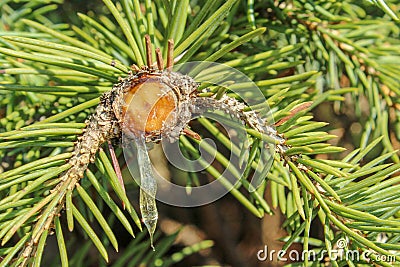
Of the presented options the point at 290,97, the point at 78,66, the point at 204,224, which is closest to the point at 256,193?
the point at 290,97

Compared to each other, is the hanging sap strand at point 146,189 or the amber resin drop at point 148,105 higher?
the amber resin drop at point 148,105

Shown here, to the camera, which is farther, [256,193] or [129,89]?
[256,193]

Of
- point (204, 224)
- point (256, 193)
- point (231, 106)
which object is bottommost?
point (204, 224)

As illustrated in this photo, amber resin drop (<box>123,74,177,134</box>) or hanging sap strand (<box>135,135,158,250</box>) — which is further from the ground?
amber resin drop (<box>123,74,177,134</box>)

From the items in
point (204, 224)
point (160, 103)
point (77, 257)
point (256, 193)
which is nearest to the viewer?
point (160, 103)

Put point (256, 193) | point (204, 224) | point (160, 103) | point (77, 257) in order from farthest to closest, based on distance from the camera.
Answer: point (204, 224) < point (77, 257) < point (256, 193) < point (160, 103)

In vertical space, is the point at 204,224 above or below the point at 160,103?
below

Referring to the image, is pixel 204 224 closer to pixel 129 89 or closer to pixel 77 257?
pixel 77 257

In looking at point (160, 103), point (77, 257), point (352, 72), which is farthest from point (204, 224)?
point (160, 103)
